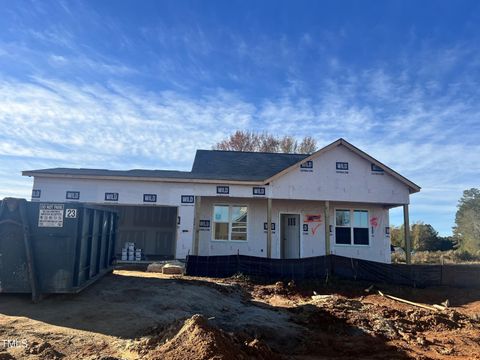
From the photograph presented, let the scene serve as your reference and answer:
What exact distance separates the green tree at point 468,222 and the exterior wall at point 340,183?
24.0 m

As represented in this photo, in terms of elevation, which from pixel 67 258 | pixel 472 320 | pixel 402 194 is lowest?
pixel 472 320

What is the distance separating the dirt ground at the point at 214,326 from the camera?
5465 mm

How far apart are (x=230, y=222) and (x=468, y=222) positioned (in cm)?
3486

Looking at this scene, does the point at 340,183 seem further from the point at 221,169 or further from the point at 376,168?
the point at 221,169

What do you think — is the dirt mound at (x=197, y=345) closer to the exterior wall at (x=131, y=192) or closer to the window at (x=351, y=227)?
the exterior wall at (x=131, y=192)

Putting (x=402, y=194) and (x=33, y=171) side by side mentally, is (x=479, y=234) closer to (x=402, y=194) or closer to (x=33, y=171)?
(x=402, y=194)

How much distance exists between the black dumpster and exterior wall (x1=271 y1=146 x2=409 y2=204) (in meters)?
11.4

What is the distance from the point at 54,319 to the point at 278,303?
6298 millimetres

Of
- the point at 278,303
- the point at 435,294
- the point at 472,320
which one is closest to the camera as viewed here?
the point at 472,320

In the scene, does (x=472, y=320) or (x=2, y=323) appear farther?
(x=472, y=320)

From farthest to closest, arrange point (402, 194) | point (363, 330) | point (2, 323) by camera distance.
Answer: point (402, 194)
point (363, 330)
point (2, 323)

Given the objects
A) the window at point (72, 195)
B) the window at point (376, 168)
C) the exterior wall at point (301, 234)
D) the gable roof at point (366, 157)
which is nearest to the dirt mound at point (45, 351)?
the window at point (72, 195)

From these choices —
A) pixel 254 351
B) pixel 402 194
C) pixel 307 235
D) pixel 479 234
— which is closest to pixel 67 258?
pixel 254 351

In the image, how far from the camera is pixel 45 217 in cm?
775
